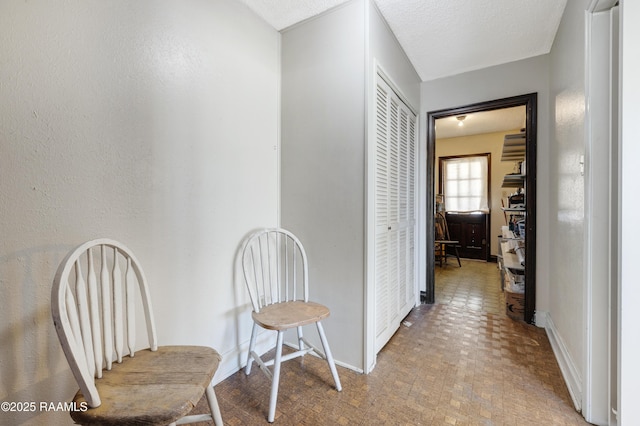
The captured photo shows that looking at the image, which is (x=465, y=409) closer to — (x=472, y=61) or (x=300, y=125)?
(x=300, y=125)

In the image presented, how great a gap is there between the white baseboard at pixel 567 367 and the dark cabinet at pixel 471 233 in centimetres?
311

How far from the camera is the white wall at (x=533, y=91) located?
224 centimetres

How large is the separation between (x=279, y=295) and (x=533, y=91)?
2689mm

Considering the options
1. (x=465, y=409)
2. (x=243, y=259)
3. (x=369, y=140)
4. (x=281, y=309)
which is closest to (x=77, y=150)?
(x=243, y=259)

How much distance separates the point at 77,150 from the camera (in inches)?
40.1

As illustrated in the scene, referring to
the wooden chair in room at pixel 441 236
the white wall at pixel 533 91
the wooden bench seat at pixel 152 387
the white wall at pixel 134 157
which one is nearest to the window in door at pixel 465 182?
the wooden chair in room at pixel 441 236

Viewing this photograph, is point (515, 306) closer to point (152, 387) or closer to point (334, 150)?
point (334, 150)

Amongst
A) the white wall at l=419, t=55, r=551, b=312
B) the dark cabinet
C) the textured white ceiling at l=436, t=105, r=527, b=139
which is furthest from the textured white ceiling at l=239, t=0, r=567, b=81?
the dark cabinet

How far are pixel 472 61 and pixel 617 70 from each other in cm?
141

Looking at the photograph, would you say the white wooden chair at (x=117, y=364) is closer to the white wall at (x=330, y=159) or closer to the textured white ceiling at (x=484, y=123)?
the white wall at (x=330, y=159)

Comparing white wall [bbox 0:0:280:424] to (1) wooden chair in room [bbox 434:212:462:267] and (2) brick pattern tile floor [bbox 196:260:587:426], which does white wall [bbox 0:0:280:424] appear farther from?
(1) wooden chair in room [bbox 434:212:462:267]

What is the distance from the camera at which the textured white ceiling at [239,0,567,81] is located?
5.50 ft

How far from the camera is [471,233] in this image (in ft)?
16.5

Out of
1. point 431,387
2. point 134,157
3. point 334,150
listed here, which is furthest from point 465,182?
point 134,157
